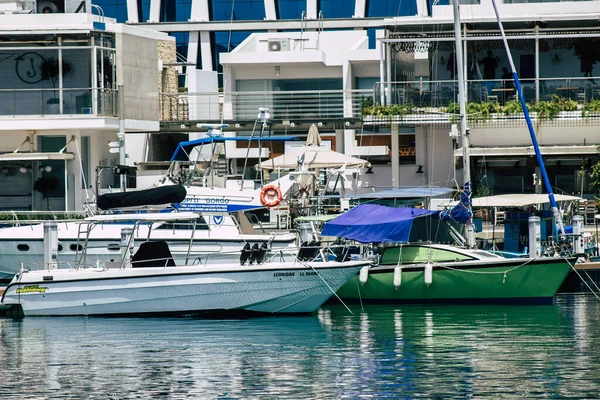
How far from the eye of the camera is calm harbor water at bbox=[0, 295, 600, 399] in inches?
778

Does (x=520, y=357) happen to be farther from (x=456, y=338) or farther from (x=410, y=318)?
(x=410, y=318)

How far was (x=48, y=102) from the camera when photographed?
4412cm

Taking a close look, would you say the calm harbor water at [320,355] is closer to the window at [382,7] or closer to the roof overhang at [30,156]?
the roof overhang at [30,156]

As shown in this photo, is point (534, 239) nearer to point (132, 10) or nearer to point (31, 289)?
point (31, 289)

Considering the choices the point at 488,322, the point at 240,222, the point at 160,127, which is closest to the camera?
the point at 488,322

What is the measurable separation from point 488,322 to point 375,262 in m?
3.51

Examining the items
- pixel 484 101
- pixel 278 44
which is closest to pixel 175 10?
pixel 278 44

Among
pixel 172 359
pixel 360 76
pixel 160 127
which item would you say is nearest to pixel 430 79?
pixel 360 76

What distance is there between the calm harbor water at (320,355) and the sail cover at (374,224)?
5.82 feet

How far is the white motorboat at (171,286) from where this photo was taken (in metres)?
28.8

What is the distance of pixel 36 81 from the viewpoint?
146 feet

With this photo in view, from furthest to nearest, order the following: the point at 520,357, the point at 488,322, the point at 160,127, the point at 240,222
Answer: the point at 160,127, the point at 240,222, the point at 488,322, the point at 520,357

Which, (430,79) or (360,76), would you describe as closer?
(430,79)

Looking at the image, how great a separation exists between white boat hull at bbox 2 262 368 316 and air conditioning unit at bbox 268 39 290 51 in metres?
24.8
